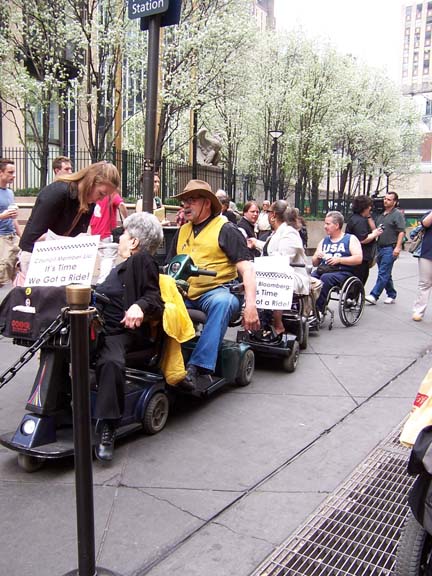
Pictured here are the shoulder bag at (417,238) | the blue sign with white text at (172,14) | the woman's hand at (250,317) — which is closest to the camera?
the woman's hand at (250,317)

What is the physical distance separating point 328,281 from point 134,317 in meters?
4.60

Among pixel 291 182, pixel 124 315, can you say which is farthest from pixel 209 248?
pixel 291 182

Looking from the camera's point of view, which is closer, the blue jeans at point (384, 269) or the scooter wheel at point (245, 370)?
the scooter wheel at point (245, 370)

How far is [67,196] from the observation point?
4.12m

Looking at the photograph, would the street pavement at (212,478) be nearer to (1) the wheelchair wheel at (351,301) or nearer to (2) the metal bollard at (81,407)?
(2) the metal bollard at (81,407)

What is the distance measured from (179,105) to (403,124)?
2344 cm

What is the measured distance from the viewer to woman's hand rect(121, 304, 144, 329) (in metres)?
3.55

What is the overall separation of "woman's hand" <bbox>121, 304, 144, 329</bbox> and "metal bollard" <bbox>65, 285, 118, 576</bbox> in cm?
138

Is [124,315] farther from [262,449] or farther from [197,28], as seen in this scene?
[197,28]

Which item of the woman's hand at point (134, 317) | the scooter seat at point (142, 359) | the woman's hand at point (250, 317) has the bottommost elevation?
the scooter seat at point (142, 359)

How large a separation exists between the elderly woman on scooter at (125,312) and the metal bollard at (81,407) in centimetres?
116

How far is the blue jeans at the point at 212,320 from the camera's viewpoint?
441 centimetres

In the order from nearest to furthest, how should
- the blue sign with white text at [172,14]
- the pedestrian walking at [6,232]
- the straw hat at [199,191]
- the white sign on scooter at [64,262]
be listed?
the white sign on scooter at [64,262], the straw hat at [199,191], the blue sign with white text at [172,14], the pedestrian walking at [6,232]

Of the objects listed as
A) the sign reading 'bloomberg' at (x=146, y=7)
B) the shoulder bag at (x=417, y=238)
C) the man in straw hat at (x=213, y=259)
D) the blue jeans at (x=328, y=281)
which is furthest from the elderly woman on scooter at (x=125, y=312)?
the shoulder bag at (x=417, y=238)
